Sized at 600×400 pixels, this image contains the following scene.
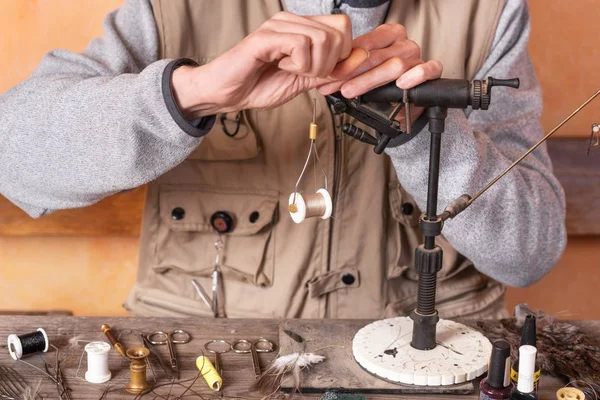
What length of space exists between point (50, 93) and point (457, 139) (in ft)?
2.60

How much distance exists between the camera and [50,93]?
5.21 feet

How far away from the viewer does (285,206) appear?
5.92ft

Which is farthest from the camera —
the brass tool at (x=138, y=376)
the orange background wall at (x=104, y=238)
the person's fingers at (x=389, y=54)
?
the orange background wall at (x=104, y=238)

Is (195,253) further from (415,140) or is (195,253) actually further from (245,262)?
(415,140)

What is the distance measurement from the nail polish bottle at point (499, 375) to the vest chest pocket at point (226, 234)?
756 millimetres

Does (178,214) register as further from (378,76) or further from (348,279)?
(378,76)

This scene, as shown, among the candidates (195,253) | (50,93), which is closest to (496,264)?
(195,253)

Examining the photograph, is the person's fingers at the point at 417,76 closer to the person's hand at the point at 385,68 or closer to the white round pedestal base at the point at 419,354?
the person's hand at the point at 385,68

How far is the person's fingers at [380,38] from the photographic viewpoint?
4.52ft

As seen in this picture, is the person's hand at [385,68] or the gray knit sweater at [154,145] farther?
the gray knit sweater at [154,145]

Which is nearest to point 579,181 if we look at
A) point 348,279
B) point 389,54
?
point 348,279

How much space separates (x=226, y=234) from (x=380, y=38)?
2.09 ft

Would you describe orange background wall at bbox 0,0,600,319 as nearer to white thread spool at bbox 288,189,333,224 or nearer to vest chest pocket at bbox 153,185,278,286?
vest chest pocket at bbox 153,185,278,286

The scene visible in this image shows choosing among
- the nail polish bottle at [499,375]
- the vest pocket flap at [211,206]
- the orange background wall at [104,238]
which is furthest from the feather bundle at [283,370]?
the orange background wall at [104,238]
